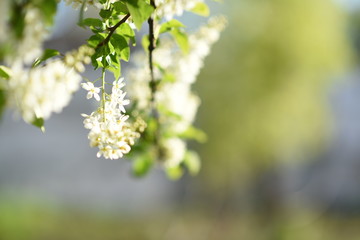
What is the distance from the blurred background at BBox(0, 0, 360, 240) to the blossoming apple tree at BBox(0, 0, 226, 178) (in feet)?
3.42

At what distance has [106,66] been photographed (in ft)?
1.87

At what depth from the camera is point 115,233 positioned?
491cm

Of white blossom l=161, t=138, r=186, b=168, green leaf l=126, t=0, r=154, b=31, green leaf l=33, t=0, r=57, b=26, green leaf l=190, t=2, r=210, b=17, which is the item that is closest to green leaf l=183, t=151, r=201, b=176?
white blossom l=161, t=138, r=186, b=168

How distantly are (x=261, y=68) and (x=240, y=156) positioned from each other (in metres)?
0.88

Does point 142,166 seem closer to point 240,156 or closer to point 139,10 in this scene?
point 139,10

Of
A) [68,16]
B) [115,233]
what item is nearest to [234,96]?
[68,16]

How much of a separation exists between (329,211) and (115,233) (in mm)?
3534

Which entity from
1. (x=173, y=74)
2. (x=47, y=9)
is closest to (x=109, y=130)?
(x=47, y=9)

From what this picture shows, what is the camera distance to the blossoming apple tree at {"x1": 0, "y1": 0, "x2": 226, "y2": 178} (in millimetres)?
386

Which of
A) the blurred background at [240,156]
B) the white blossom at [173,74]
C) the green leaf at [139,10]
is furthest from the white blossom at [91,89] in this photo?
the blurred background at [240,156]

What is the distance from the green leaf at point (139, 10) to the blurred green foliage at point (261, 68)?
10.7ft

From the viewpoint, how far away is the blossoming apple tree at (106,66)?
0.39 m

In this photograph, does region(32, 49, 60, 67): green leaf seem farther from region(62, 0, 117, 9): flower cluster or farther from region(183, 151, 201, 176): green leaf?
region(183, 151, 201, 176): green leaf

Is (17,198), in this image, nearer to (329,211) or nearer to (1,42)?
(329,211)
